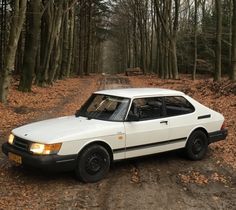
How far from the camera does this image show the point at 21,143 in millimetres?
7516

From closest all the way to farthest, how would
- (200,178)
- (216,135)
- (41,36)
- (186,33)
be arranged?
(200,178) → (216,135) → (41,36) → (186,33)

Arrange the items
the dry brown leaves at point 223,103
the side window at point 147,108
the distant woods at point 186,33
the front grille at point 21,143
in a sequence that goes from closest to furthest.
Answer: the front grille at point 21,143, the side window at point 147,108, the dry brown leaves at point 223,103, the distant woods at point 186,33

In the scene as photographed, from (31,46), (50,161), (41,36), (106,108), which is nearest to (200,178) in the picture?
(106,108)

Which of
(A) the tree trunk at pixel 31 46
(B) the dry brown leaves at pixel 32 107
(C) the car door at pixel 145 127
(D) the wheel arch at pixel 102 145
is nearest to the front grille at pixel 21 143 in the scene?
(D) the wheel arch at pixel 102 145

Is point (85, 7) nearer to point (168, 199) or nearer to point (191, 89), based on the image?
point (191, 89)

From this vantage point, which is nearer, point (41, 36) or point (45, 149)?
point (45, 149)

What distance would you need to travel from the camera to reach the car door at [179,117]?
885cm

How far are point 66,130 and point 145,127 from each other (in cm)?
167

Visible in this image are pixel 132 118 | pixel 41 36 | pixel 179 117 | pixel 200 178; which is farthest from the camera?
pixel 41 36

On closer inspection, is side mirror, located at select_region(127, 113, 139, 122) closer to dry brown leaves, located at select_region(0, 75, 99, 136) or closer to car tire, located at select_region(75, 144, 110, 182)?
car tire, located at select_region(75, 144, 110, 182)

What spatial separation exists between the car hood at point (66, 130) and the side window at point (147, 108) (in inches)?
24.4

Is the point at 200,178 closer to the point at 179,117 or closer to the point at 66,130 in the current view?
the point at 179,117

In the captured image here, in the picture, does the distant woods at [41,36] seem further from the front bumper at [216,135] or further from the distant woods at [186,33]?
the front bumper at [216,135]

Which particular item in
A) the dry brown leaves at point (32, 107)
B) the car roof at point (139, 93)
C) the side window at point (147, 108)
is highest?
the car roof at point (139, 93)
